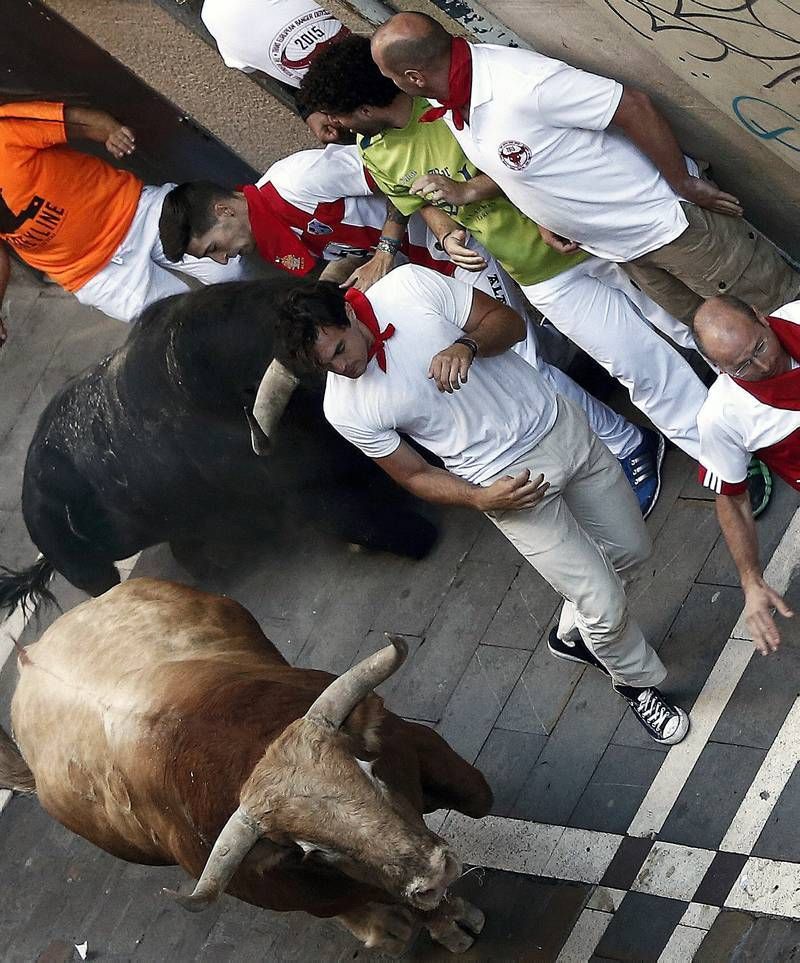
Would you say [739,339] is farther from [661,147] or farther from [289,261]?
[289,261]

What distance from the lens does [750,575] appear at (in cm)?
455

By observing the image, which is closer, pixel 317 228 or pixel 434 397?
pixel 434 397

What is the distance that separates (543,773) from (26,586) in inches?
138

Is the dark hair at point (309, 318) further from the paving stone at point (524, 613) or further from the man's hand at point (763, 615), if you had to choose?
the paving stone at point (524, 613)

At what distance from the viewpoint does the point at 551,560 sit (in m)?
5.22

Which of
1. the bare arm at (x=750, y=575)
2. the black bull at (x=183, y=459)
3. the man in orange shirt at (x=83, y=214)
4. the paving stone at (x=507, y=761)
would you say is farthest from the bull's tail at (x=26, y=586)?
the bare arm at (x=750, y=575)

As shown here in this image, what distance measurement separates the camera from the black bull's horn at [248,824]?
446cm

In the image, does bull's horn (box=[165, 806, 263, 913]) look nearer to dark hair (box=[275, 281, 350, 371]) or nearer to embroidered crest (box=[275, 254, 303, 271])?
dark hair (box=[275, 281, 350, 371])

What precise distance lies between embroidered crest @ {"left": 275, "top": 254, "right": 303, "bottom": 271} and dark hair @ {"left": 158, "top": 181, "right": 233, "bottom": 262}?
0.37 metres

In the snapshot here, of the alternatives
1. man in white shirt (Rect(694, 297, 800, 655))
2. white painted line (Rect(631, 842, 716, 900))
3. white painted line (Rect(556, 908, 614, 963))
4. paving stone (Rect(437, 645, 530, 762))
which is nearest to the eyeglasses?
man in white shirt (Rect(694, 297, 800, 655))

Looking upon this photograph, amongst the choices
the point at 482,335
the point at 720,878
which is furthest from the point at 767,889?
the point at 482,335

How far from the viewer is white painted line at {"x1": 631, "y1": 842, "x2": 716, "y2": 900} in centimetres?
525

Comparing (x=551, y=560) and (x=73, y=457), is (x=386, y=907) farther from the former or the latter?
(x=73, y=457)

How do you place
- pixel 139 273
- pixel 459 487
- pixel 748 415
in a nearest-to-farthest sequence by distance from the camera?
pixel 748 415
pixel 459 487
pixel 139 273
